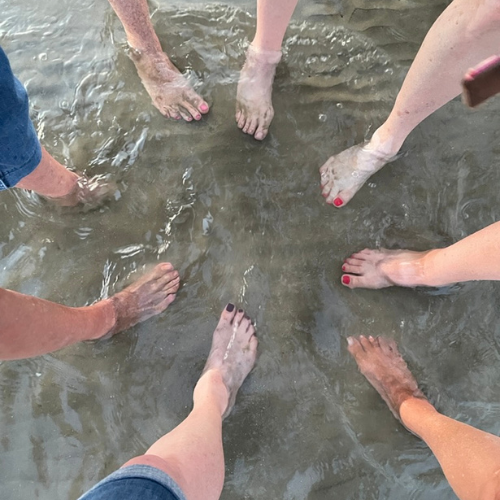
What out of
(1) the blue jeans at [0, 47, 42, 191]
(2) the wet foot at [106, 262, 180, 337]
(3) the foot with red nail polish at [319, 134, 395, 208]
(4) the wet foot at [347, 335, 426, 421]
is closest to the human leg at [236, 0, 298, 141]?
(3) the foot with red nail polish at [319, 134, 395, 208]

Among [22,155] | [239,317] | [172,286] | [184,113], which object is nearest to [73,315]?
[172,286]

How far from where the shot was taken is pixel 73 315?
1.53 metres

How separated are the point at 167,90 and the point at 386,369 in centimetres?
170

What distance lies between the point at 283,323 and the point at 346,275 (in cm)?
37

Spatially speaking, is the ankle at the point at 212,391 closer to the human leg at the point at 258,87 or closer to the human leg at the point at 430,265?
the human leg at the point at 430,265

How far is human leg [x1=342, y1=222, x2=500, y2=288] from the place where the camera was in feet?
4.37

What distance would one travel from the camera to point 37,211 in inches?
76.2

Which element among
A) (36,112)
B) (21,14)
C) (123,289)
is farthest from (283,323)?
(21,14)

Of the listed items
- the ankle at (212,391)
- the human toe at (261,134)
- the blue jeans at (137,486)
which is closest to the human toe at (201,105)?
the human toe at (261,134)

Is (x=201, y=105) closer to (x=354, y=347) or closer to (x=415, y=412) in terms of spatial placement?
(x=354, y=347)

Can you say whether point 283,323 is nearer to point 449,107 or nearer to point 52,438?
point 52,438

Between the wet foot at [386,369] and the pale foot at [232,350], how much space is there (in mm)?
470

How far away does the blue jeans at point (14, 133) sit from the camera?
106 centimetres

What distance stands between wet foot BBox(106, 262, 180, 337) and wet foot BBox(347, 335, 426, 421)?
0.87 m
